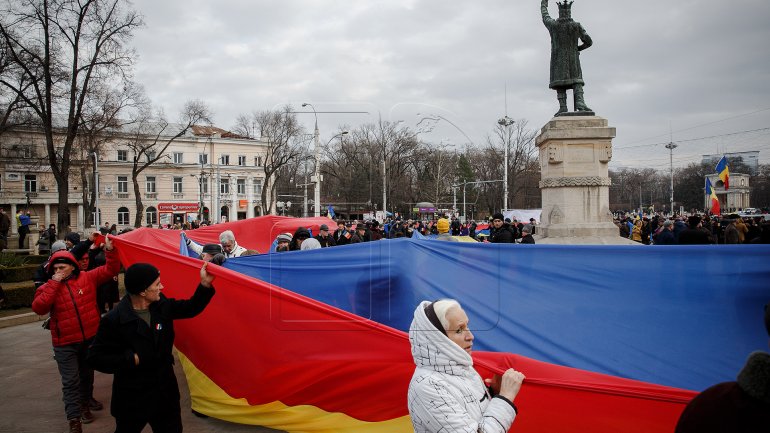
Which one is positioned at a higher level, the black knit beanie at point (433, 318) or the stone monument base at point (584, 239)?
the black knit beanie at point (433, 318)

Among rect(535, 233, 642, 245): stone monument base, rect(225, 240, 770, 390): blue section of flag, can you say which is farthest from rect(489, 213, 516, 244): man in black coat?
rect(225, 240, 770, 390): blue section of flag

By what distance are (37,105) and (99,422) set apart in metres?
23.7

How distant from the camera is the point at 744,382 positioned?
1706 millimetres

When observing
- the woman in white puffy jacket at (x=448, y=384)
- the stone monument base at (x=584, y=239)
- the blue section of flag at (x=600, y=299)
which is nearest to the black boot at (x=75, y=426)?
the blue section of flag at (x=600, y=299)

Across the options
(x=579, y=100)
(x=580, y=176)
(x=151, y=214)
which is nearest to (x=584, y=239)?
(x=580, y=176)

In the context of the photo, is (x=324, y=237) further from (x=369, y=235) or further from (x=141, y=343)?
(x=141, y=343)

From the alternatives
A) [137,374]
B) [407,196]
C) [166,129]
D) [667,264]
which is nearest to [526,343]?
[667,264]

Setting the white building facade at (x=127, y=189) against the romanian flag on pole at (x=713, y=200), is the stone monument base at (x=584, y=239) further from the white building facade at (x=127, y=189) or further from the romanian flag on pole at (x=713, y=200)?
the white building facade at (x=127, y=189)

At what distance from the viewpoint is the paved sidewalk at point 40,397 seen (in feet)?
17.5

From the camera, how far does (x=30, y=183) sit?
56781 millimetres

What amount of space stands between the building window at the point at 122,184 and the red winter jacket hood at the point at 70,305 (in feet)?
201

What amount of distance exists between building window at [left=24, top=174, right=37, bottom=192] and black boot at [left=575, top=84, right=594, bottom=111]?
63318 millimetres

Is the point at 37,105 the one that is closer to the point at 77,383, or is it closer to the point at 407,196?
the point at 407,196

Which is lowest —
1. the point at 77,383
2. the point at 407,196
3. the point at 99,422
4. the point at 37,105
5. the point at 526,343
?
the point at 99,422
